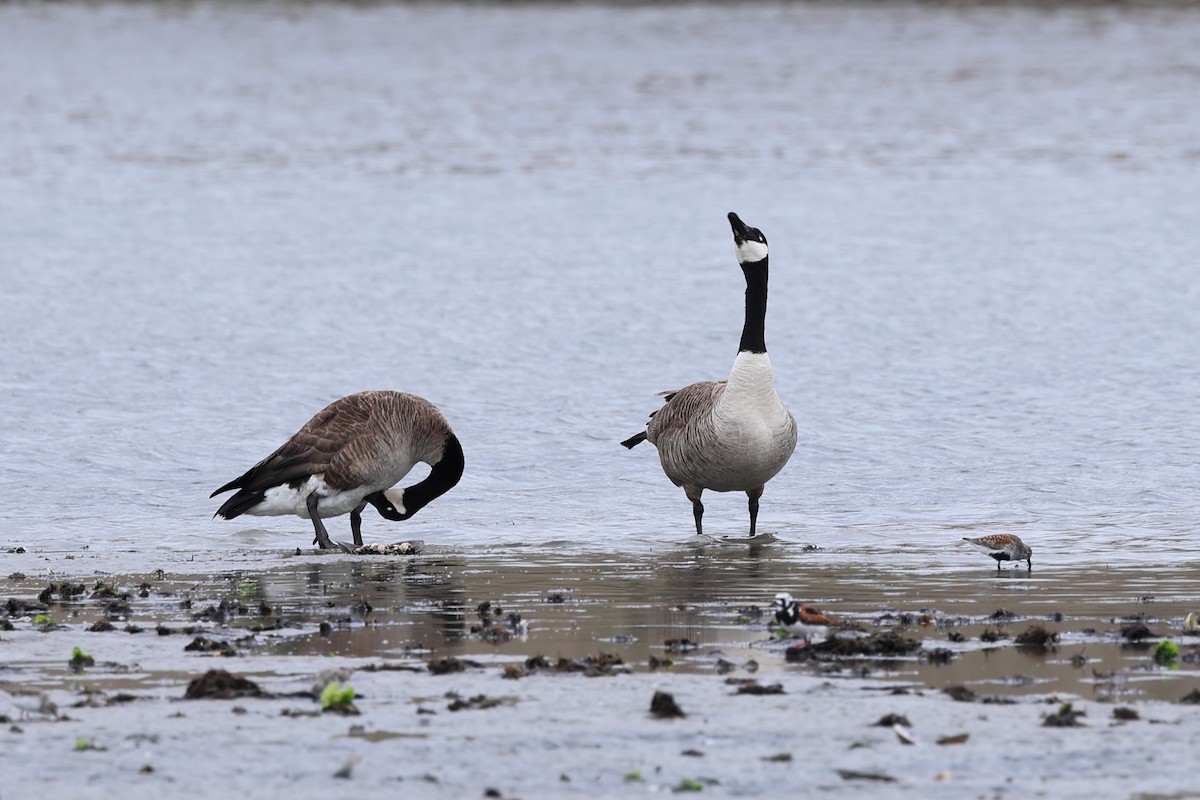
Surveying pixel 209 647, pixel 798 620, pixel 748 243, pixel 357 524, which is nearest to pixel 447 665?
pixel 209 647

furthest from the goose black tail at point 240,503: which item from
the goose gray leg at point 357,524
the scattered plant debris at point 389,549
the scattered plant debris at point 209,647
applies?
the scattered plant debris at point 209,647

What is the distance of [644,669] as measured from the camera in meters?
6.97

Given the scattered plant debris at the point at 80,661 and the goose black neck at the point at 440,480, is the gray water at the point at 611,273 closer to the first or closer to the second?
the goose black neck at the point at 440,480

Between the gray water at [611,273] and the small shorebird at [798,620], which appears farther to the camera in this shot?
the gray water at [611,273]

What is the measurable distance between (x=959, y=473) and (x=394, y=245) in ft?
43.9

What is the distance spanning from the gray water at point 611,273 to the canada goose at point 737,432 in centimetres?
42

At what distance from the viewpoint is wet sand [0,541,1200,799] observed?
220 inches

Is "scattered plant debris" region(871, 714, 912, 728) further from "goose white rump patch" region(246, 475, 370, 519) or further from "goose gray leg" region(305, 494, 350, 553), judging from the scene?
"goose white rump patch" region(246, 475, 370, 519)

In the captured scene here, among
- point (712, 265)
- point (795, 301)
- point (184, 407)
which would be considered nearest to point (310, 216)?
point (712, 265)

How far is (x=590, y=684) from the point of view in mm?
6691

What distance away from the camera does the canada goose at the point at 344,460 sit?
10844mm

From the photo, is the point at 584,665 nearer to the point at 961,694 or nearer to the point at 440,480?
the point at 961,694

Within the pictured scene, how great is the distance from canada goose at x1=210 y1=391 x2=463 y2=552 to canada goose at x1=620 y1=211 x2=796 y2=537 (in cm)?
150

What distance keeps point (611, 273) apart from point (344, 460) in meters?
12.7
